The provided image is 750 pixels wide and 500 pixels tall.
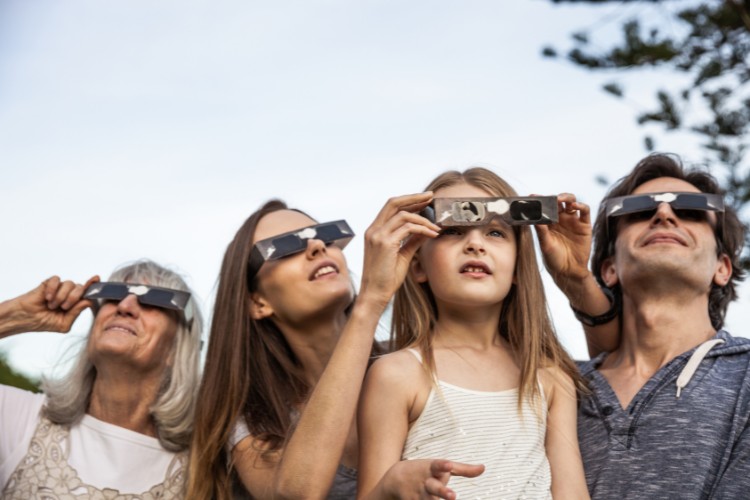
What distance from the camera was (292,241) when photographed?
477 centimetres

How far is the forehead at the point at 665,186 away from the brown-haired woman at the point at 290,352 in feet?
4.74

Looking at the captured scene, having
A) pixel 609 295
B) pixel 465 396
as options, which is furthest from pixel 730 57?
pixel 465 396

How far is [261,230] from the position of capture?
195 inches

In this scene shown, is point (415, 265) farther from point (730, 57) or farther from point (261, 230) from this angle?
point (730, 57)

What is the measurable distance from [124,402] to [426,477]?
2305 mm

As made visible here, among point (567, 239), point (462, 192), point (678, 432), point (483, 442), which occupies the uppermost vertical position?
point (462, 192)

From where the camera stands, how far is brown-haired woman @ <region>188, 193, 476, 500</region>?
364 cm

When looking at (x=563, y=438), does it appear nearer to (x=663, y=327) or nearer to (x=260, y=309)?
(x=663, y=327)

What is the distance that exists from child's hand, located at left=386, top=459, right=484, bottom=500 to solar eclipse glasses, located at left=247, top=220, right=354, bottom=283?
5.58 ft

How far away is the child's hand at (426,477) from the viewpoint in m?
2.95

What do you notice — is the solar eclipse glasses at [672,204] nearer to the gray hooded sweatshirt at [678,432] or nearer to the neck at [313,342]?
the gray hooded sweatshirt at [678,432]

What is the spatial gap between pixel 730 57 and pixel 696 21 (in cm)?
44

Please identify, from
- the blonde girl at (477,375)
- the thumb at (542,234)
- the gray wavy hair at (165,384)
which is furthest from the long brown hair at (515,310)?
the gray wavy hair at (165,384)

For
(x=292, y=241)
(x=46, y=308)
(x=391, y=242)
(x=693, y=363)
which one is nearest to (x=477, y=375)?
(x=391, y=242)
